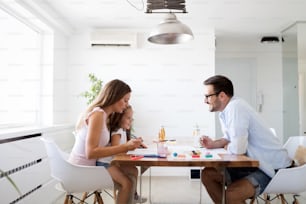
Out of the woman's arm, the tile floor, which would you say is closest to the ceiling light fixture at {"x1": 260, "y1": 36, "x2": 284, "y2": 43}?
the tile floor

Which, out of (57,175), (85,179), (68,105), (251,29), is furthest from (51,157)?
(251,29)

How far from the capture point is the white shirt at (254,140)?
1894 mm

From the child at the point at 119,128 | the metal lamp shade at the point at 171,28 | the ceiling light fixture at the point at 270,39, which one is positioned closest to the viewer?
the child at the point at 119,128

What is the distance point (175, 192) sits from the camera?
12.4 feet

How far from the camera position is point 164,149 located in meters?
1.95

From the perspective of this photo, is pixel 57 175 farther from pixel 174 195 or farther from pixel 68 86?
pixel 68 86

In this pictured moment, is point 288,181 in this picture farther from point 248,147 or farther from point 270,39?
point 270,39

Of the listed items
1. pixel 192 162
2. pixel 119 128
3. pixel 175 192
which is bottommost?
pixel 175 192

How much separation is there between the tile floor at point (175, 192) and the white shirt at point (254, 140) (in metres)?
1.39

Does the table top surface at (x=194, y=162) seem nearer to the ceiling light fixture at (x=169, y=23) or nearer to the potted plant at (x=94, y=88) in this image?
the ceiling light fixture at (x=169, y=23)

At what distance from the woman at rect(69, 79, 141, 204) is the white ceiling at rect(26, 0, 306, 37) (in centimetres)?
177

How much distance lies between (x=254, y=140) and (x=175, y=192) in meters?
2.06

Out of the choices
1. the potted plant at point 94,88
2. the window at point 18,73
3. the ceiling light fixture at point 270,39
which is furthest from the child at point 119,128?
the ceiling light fixture at point 270,39

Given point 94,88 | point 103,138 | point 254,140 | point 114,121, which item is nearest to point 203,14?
point 94,88
